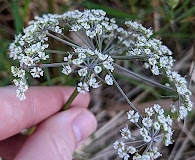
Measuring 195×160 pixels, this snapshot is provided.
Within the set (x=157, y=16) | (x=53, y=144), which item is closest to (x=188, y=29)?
(x=157, y=16)

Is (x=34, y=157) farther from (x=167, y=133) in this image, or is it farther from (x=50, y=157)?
(x=167, y=133)

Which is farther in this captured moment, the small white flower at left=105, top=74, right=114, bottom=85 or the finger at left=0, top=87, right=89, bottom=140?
the finger at left=0, top=87, right=89, bottom=140

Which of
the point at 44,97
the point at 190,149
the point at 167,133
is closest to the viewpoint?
the point at 167,133

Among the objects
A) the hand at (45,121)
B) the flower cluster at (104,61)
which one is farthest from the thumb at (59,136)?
the flower cluster at (104,61)

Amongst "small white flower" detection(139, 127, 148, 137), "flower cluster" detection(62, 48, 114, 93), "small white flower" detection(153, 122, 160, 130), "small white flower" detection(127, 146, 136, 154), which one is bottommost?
"small white flower" detection(127, 146, 136, 154)

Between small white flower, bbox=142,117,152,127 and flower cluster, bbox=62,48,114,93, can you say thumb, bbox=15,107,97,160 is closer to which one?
flower cluster, bbox=62,48,114,93

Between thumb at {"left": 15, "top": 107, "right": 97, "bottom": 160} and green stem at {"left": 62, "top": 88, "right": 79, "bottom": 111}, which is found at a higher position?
green stem at {"left": 62, "top": 88, "right": 79, "bottom": 111}

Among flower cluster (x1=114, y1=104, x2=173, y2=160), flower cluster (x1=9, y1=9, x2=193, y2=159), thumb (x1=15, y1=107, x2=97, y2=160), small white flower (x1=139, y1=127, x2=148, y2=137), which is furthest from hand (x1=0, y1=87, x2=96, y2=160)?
small white flower (x1=139, y1=127, x2=148, y2=137)

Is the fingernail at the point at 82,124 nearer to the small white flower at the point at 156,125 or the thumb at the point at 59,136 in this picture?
the thumb at the point at 59,136

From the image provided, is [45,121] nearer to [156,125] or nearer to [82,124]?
[82,124]
